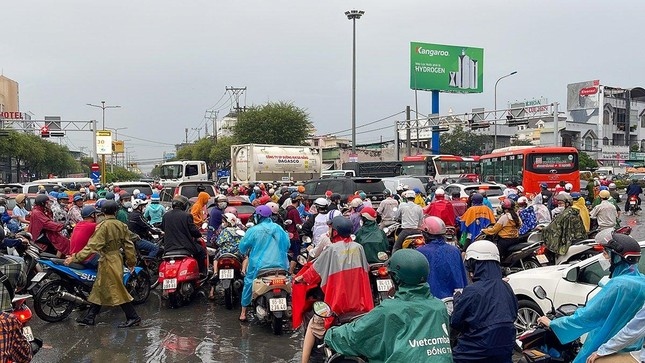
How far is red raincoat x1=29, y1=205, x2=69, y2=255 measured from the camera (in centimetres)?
966

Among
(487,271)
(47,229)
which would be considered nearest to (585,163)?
(47,229)

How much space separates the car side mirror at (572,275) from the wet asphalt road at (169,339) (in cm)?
326

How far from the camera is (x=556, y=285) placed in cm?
709

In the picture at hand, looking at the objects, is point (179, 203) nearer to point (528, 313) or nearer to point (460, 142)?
point (528, 313)

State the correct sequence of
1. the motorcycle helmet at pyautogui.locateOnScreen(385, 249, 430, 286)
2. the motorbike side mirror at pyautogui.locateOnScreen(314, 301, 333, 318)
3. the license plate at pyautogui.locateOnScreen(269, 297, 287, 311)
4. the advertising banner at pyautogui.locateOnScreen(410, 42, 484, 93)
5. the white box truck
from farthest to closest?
the advertising banner at pyautogui.locateOnScreen(410, 42, 484, 93) < the white box truck < the license plate at pyautogui.locateOnScreen(269, 297, 287, 311) < the motorbike side mirror at pyautogui.locateOnScreen(314, 301, 333, 318) < the motorcycle helmet at pyautogui.locateOnScreen(385, 249, 430, 286)

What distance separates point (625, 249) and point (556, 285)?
3.37 metres

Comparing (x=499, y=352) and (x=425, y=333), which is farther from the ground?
(x=425, y=333)

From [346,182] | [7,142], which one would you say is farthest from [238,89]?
[346,182]

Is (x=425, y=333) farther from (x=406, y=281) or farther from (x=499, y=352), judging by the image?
(x=499, y=352)

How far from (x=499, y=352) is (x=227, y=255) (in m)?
5.41

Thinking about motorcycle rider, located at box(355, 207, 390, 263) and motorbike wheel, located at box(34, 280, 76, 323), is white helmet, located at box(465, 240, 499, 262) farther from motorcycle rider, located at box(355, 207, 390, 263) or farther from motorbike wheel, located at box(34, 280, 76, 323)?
motorbike wheel, located at box(34, 280, 76, 323)

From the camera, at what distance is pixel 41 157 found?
51.9 metres

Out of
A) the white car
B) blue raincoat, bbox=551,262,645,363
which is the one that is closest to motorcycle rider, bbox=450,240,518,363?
blue raincoat, bbox=551,262,645,363

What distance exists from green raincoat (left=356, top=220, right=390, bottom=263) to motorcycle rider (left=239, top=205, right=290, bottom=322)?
101 centimetres
